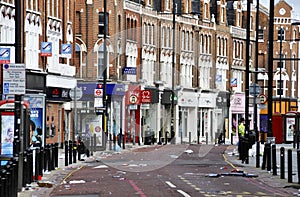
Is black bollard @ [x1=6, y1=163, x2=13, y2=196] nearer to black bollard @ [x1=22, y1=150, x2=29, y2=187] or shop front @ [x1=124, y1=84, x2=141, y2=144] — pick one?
black bollard @ [x1=22, y1=150, x2=29, y2=187]

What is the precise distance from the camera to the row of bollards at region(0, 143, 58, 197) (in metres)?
20.2

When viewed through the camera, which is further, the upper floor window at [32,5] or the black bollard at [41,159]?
the upper floor window at [32,5]

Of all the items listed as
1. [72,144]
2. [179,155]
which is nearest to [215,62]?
[179,155]

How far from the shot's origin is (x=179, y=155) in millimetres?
50188

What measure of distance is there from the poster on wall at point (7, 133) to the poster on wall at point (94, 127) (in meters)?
29.0

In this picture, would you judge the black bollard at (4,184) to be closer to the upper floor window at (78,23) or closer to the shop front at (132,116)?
the upper floor window at (78,23)

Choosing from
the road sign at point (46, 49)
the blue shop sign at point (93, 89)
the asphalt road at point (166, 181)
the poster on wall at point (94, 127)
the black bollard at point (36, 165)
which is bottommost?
the asphalt road at point (166, 181)

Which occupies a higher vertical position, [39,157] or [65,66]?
[65,66]

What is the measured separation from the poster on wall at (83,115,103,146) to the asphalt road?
52.0 feet

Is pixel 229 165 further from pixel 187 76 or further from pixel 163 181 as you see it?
pixel 187 76

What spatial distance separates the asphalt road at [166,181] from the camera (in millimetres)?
26516

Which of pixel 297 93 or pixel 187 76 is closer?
pixel 187 76

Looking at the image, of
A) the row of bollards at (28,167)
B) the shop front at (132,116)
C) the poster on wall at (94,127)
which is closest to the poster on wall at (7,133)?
the row of bollards at (28,167)

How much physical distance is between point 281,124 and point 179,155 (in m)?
34.1
